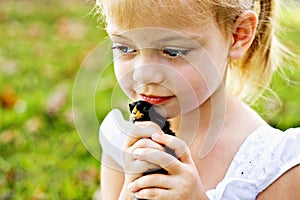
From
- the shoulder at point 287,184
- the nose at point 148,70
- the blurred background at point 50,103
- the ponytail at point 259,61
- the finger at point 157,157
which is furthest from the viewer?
the blurred background at point 50,103

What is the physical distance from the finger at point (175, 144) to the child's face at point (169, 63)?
0.15 metres

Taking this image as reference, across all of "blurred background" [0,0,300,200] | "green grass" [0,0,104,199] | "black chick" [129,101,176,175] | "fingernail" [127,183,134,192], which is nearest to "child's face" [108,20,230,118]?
"black chick" [129,101,176,175]

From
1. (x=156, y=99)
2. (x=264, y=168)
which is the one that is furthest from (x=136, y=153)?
(x=264, y=168)

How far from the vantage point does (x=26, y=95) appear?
140 inches

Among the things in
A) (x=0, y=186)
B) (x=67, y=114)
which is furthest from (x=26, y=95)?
(x=0, y=186)

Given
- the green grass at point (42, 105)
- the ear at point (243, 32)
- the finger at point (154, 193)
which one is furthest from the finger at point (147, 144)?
the green grass at point (42, 105)

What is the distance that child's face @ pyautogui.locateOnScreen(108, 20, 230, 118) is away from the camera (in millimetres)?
1831

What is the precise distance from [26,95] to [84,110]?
1.53 m

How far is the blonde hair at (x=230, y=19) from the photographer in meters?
1.83

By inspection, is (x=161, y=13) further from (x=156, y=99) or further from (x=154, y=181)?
(x=154, y=181)

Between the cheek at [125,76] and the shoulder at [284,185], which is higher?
the cheek at [125,76]

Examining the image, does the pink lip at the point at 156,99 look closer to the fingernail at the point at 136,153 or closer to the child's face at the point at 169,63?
the child's face at the point at 169,63

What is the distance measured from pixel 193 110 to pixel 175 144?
0.30 meters

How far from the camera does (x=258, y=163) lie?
201 cm
